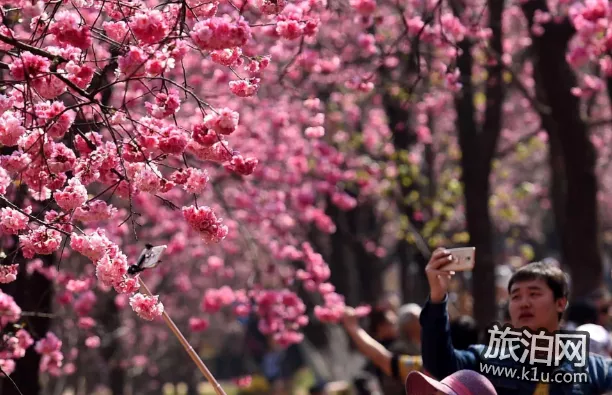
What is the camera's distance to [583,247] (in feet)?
41.3

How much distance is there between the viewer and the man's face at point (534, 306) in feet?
16.5

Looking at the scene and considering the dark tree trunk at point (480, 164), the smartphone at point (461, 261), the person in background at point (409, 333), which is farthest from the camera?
the dark tree trunk at point (480, 164)

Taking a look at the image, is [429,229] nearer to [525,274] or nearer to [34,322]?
[34,322]

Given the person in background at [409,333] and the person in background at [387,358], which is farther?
the person in background at [409,333]

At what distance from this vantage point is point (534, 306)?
16.5 ft

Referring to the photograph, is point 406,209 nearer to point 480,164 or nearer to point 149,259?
point 480,164

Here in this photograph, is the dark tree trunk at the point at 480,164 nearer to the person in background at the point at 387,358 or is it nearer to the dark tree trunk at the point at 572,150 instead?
the dark tree trunk at the point at 572,150

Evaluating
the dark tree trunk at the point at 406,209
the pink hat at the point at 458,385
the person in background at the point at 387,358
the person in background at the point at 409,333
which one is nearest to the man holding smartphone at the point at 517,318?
the pink hat at the point at 458,385

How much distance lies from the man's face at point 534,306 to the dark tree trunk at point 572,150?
22.9 feet

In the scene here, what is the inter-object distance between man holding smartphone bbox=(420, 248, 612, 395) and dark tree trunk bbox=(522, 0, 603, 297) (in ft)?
22.8

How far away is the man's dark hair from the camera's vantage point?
5117 mm

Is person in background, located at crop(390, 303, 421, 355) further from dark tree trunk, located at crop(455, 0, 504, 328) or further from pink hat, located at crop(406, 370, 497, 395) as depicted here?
dark tree trunk, located at crop(455, 0, 504, 328)

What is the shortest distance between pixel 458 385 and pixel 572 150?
8627mm

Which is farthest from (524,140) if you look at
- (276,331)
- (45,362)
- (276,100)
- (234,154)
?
(234,154)
